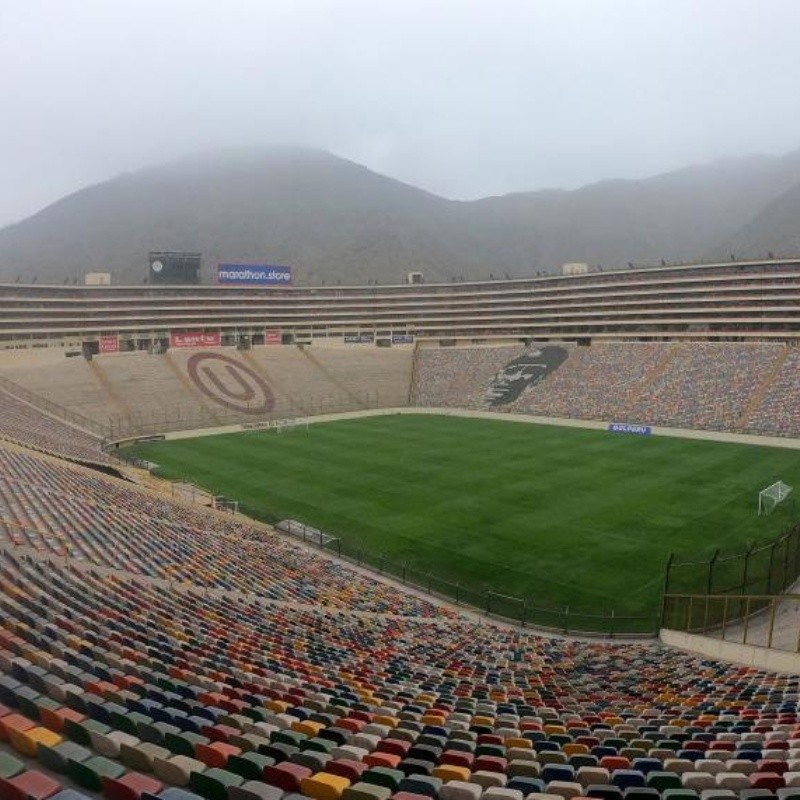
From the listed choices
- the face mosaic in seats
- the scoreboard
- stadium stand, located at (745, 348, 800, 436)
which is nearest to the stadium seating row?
stadium stand, located at (745, 348, 800, 436)

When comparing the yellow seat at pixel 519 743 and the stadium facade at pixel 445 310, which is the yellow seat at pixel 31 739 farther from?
the stadium facade at pixel 445 310

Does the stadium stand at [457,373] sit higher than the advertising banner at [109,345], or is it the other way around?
the advertising banner at [109,345]

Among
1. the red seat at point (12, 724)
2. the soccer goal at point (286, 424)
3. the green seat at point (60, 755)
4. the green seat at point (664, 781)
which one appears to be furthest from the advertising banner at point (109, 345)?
the green seat at point (664, 781)

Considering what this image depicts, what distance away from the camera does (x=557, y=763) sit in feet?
27.6

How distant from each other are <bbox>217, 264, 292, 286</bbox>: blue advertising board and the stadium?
39.4 feet

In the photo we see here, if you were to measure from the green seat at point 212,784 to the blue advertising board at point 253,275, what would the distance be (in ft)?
286

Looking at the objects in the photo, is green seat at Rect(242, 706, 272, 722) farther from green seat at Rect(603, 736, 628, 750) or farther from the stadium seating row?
green seat at Rect(603, 736, 628, 750)

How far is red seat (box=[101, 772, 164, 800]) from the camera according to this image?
5633mm

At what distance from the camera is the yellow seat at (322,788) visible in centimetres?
629

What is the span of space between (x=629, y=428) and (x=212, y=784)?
185 ft

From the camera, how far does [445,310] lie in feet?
317

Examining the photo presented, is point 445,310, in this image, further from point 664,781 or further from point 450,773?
point 450,773

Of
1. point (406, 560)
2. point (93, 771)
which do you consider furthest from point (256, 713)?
point (406, 560)

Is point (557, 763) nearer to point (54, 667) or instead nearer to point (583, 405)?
point (54, 667)
